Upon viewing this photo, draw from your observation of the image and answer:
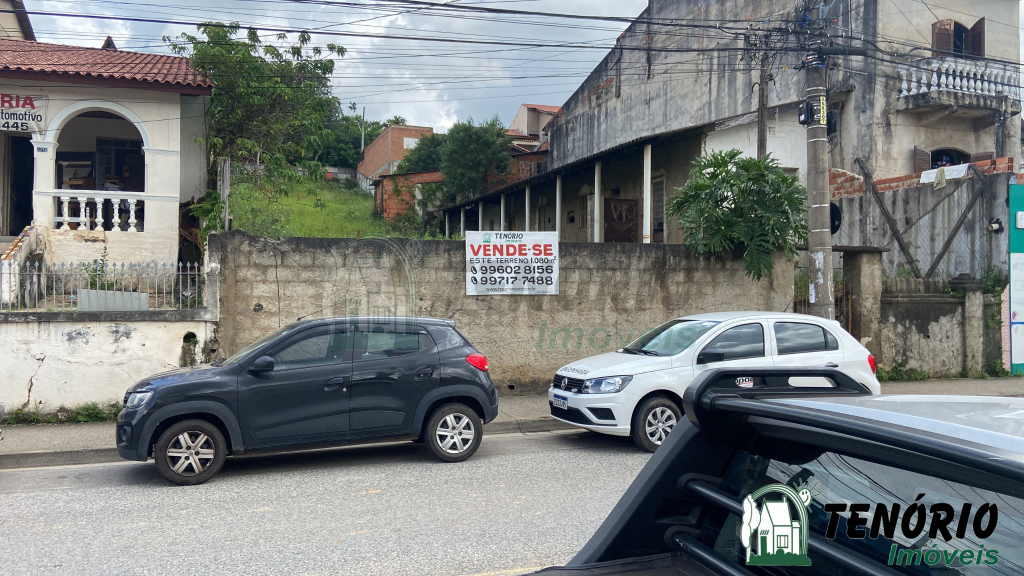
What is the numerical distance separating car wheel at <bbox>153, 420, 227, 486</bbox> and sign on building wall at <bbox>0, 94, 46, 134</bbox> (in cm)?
1043

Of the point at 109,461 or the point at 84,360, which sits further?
the point at 84,360

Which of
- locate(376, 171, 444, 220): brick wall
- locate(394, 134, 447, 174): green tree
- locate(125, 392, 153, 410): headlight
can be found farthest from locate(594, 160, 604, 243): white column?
locate(394, 134, 447, 174): green tree

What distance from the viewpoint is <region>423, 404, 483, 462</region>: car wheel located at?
25.0 feet

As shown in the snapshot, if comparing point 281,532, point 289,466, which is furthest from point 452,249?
point 281,532

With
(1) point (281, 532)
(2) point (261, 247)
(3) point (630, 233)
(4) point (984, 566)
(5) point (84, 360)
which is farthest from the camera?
(3) point (630, 233)

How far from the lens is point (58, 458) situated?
7988 mm

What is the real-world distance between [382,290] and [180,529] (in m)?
6.17

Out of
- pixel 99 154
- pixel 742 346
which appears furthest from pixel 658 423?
pixel 99 154

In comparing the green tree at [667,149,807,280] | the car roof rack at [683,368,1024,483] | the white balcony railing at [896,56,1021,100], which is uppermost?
the white balcony railing at [896,56,1021,100]

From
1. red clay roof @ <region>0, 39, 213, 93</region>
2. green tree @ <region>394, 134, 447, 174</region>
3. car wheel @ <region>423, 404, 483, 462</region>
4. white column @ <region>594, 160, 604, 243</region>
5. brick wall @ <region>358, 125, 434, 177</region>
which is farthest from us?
brick wall @ <region>358, 125, 434, 177</region>

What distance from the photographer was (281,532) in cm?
531

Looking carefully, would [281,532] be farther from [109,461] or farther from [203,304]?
[203,304]

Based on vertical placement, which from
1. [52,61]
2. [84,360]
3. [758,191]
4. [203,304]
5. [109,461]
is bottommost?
[109,461]

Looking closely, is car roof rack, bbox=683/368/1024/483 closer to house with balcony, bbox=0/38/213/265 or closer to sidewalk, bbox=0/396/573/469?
sidewalk, bbox=0/396/573/469
